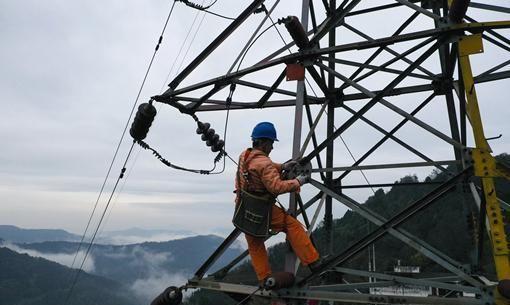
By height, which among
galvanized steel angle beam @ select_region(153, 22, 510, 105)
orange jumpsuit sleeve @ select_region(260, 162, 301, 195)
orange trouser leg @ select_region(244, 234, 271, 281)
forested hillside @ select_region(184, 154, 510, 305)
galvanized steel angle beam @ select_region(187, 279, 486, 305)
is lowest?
galvanized steel angle beam @ select_region(187, 279, 486, 305)

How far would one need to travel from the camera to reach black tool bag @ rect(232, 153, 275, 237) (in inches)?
228

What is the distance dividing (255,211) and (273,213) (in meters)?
0.35

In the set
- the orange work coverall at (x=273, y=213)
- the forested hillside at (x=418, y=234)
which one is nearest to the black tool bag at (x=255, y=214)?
the orange work coverall at (x=273, y=213)

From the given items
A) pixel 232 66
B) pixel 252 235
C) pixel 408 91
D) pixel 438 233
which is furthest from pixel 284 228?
pixel 438 233

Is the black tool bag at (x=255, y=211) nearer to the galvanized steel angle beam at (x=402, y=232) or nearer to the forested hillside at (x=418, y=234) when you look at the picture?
the galvanized steel angle beam at (x=402, y=232)

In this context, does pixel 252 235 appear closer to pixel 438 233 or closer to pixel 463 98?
pixel 463 98

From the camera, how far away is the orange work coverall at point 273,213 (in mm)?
5535

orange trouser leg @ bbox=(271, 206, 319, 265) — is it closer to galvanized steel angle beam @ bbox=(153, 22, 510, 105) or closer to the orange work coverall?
the orange work coverall

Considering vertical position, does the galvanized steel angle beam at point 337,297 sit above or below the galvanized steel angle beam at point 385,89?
below

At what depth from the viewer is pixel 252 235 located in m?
5.81

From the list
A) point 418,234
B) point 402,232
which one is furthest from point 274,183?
point 418,234

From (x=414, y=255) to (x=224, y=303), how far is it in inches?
1223

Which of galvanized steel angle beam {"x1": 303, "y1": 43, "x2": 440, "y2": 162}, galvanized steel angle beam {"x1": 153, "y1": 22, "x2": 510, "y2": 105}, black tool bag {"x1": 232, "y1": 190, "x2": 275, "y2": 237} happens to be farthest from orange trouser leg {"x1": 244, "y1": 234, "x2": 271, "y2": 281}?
galvanized steel angle beam {"x1": 153, "y1": 22, "x2": 510, "y2": 105}

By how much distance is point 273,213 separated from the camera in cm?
605
